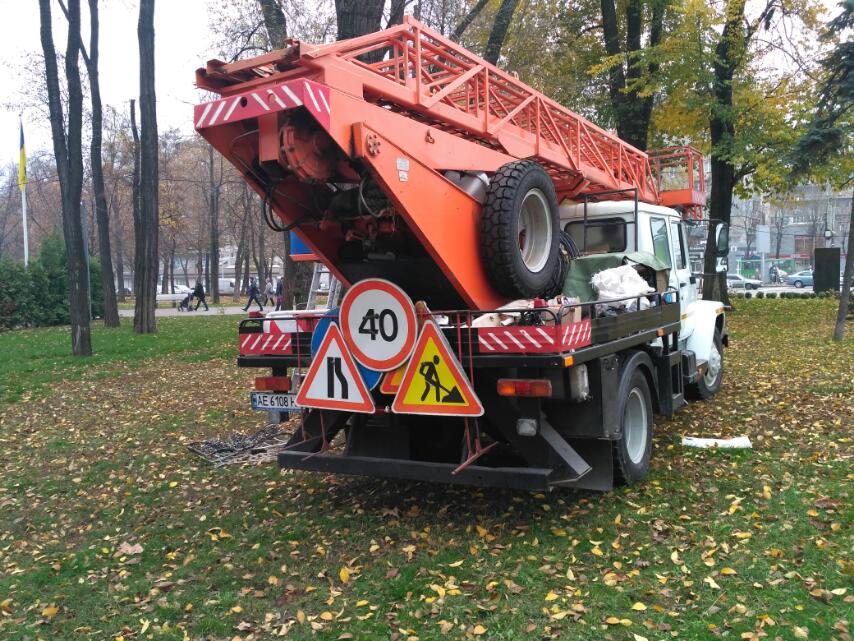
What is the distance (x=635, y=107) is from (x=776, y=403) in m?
11.2

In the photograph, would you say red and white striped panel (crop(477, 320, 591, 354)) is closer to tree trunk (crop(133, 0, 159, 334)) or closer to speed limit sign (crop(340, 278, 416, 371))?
speed limit sign (crop(340, 278, 416, 371))

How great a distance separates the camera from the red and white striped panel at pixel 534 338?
13.4 feet

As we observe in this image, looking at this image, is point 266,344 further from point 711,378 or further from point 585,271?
point 711,378

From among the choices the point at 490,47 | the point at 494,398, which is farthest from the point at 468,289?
the point at 490,47

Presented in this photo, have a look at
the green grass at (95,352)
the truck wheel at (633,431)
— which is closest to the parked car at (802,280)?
the green grass at (95,352)

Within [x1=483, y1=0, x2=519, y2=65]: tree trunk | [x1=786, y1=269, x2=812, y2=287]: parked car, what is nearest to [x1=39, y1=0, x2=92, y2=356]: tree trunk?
[x1=483, y1=0, x2=519, y2=65]: tree trunk

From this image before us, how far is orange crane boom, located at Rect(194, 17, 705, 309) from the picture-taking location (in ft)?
13.9

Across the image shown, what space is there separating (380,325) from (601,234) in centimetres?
329

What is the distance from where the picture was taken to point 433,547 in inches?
177

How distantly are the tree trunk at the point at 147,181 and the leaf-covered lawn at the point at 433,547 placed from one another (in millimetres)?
11497

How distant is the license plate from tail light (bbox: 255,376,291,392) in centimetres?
5

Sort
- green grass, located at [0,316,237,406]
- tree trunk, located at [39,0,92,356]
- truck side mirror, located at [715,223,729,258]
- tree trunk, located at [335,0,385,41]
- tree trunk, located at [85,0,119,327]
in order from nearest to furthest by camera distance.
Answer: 1. truck side mirror, located at [715,223,729,258]
2. tree trunk, located at [335,0,385,41]
3. green grass, located at [0,316,237,406]
4. tree trunk, located at [39,0,92,356]
5. tree trunk, located at [85,0,119,327]

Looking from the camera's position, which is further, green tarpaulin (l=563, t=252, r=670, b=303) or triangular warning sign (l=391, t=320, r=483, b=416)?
→ green tarpaulin (l=563, t=252, r=670, b=303)

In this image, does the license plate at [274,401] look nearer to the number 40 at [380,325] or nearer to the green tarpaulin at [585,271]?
the number 40 at [380,325]
